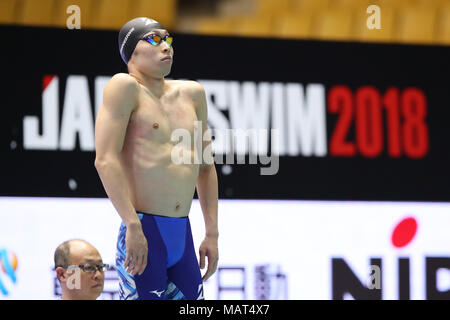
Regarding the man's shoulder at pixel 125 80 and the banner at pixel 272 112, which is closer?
the man's shoulder at pixel 125 80

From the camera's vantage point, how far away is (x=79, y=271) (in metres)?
3.32

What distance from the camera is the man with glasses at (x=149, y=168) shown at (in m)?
2.65

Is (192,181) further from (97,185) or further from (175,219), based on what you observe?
(97,185)

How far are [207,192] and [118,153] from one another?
1.30 feet

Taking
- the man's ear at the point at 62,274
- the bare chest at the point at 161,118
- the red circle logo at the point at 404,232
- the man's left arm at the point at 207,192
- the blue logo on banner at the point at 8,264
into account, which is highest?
the bare chest at the point at 161,118

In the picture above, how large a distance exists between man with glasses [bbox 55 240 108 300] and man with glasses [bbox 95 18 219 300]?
1.79ft

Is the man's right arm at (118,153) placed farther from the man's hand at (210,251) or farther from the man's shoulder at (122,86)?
the man's hand at (210,251)

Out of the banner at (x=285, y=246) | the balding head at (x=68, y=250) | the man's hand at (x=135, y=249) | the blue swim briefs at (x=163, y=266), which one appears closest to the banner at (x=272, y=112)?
the banner at (x=285, y=246)

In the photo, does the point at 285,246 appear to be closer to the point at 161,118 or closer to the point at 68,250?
the point at 68,250

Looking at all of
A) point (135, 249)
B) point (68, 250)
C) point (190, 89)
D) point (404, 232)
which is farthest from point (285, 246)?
point (135, 249)

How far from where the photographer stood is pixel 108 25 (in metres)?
6.14
